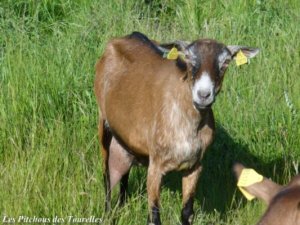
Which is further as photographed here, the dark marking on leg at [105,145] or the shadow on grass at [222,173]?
the dark marking on leg at [105,145]

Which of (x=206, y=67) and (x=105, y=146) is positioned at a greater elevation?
(x=206, y=67)

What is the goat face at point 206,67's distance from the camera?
6747 millimetres

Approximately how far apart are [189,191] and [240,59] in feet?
3.68

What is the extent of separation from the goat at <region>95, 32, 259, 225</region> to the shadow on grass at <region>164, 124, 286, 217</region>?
1.55ft

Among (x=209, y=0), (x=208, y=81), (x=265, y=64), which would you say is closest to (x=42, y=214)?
(x=208, y=81)

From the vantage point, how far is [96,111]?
343 inches

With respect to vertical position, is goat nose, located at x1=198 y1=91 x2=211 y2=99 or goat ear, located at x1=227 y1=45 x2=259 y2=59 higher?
goat ear, located at x1=227 y1=45 x2=259 y2=59

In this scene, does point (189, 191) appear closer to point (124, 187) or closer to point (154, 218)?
point (154, 218)

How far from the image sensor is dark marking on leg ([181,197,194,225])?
24.2ft

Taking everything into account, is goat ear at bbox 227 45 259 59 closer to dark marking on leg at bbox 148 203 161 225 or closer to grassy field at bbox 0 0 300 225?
grassy field at bbox 0 0 300 225

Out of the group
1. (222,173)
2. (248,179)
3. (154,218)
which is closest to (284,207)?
(248,179)

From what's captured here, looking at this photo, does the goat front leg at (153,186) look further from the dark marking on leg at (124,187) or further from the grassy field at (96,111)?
the dark marking on leg at (124,187)

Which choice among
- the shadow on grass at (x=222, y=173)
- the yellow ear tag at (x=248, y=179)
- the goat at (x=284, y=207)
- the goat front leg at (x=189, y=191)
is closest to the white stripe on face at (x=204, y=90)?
the goat front leg at (x=189, y=191)

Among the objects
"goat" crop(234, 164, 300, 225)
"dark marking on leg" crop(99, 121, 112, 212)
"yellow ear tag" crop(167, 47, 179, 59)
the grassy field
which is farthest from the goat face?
"goat" crop(234, 164, 300, 225)
